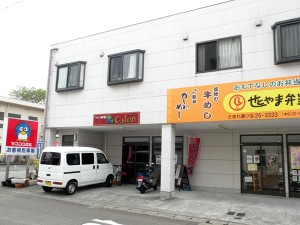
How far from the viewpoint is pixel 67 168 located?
11.9 metres

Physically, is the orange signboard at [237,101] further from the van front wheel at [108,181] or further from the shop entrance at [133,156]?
the van front wheel at [108,181]

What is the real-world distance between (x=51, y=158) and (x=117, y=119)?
3.30 m

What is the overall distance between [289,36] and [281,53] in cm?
69

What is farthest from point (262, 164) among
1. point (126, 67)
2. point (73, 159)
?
point (73, 159)

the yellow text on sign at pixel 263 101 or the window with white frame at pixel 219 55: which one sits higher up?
the window with white frame at pixel 219 55

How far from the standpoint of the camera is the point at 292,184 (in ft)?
37.6

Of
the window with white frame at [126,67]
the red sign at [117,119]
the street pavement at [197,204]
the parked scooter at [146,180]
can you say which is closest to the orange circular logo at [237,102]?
the street pavement at [197,204]

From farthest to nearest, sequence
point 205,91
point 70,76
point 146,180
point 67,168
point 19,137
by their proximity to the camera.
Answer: point 70,76, point 19,137, point 146,180, point 67,168, point 205,91

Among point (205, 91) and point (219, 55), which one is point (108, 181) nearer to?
point (205, 91)

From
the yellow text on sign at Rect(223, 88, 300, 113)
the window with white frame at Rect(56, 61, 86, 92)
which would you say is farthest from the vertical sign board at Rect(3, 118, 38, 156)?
the yellow text on sign at Rect(223, 88, 300, 113)

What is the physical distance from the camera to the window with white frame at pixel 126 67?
42.5 feet

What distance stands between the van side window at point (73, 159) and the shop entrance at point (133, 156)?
406 centimetres

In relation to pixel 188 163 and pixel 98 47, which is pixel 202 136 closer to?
pixel 188 163

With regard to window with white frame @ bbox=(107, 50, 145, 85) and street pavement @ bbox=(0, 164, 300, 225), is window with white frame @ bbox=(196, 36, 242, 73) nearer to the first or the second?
window with white frame @ bbox=(107, 50, 145, 85)
